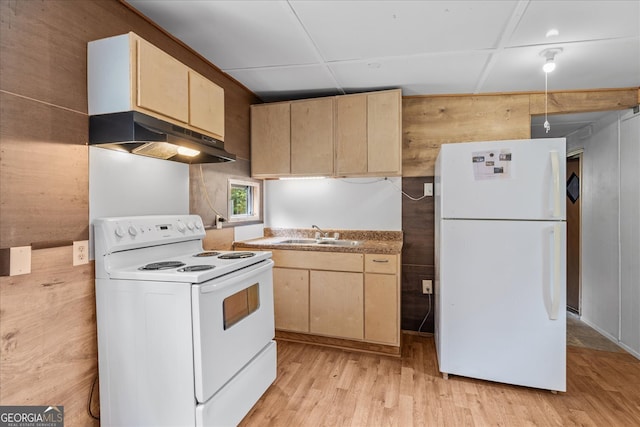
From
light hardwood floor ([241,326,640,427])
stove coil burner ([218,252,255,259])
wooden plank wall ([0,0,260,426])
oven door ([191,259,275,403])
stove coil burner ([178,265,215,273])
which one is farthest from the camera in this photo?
stove coil burner ([218,252,255,259])

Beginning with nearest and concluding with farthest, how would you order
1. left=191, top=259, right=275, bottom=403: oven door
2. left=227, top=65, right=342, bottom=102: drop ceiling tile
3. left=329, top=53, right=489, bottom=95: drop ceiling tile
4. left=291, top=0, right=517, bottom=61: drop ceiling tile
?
1. left=191, top=259, right=275, bottom=403: oven door
2. left=291, top=0, right=517, bottom=61: drop ceiling tile
3. left=329, top=53, right=489, bottom=95: drop ceiling tile
4. left=227, top=65, right=342, bottom=102: drop ceiling tile

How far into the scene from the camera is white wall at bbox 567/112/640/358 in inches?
102

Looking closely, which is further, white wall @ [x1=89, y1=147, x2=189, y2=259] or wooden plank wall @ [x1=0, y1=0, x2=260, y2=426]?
white wall @ [x1=89, y1=147, x2=189, y2=259]

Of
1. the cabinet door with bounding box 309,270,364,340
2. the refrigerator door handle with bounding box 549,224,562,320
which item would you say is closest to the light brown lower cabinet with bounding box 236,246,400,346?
the cabinet door with bounding box 309,270,364,340

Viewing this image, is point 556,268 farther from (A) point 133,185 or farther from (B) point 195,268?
(A) point 133,185

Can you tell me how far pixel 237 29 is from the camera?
6.15 ft

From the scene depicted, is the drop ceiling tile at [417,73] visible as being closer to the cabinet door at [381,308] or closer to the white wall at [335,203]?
the white wall at [335,203]

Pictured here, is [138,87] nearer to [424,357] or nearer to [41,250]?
[41,250]

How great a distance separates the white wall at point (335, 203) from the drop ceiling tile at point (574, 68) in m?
1.21

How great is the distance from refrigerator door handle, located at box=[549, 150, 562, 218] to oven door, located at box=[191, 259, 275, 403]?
1865 mm

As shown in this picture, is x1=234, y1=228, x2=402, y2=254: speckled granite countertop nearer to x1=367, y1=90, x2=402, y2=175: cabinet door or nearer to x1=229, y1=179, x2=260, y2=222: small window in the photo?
x1=229, y1=179, x2=260, y2=222: small window

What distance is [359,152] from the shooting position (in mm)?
2764

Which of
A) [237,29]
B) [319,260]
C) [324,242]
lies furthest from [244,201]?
[237,29]

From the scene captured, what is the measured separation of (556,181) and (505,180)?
0.28 metres
